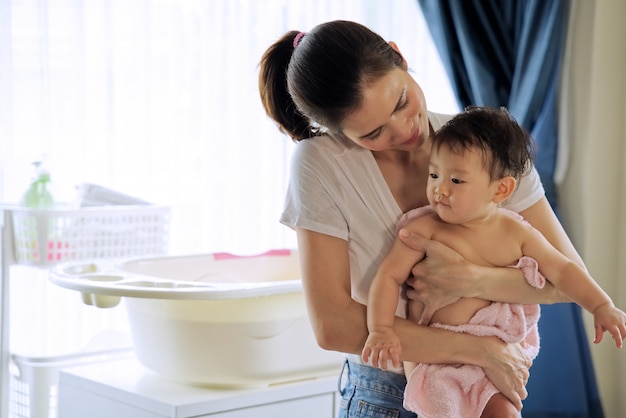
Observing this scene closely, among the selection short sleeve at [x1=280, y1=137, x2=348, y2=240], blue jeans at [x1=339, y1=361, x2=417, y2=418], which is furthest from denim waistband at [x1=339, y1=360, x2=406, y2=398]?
short sleeve at [x1=280, y1=137, x2=348, y2=240]

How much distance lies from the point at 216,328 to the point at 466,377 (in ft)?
2.64

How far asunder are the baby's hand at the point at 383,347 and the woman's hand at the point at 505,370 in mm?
162

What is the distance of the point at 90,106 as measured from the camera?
2641 mm

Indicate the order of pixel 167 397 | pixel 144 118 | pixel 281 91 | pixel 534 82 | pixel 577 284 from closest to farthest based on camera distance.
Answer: pixel 577 284, pixel 281 91, pixel 167 397, pixel 144 118, pixel 534 82

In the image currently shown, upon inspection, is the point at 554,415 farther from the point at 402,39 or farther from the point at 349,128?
the point at 349,128

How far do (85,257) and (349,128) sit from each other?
4.18ft

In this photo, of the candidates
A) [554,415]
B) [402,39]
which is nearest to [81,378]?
[554,415]

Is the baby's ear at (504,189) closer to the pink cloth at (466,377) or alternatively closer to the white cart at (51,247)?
the pink cloth at (466,377)

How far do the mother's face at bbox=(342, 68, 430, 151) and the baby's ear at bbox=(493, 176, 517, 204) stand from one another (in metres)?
0.16

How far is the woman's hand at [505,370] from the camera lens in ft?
4.70

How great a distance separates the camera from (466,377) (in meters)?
1.44

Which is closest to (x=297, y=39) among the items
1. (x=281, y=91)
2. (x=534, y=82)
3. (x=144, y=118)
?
(x=281, y=91)

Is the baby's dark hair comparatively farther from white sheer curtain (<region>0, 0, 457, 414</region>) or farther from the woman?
white sheer curtain (<region>0, 0, 457, 414</region>)

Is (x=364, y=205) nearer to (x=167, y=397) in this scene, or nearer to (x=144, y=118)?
(x=167, y=397)
